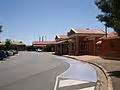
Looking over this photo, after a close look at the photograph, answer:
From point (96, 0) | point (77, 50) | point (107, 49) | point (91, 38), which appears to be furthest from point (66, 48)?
point (96, 0)

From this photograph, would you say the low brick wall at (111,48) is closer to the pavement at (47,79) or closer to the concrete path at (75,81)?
the pavement at (47,79)

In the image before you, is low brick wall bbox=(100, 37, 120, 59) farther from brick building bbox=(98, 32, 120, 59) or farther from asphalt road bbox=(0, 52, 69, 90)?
asphalt road bbox=(0, 52, 69, 90)

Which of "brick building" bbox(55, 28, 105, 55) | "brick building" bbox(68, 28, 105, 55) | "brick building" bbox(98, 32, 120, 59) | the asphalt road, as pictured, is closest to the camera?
the asphalt road

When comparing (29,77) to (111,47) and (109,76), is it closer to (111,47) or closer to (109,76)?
(109,76)

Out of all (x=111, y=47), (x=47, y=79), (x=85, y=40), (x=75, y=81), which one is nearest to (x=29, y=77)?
(x=47, y=79)

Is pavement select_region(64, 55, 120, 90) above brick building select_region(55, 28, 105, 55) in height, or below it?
below

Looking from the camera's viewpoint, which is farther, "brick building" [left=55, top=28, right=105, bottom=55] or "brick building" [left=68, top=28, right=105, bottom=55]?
"brick building" [left=68, top=28, right=105, bottom=55]

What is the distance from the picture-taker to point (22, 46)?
146 m

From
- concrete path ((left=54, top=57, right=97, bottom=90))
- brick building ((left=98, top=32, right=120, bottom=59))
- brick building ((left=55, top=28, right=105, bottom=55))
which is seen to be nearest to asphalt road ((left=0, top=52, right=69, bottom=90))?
concrete path ((left=54, top=57, right=97, bottom=90))

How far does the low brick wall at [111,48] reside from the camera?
4491 cm

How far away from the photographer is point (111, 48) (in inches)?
1831

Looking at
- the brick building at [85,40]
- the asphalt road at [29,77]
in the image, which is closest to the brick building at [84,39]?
the brick building at [85,40]

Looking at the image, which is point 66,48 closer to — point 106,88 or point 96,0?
point 96,0

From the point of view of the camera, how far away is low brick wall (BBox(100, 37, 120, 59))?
4491 centimetres
